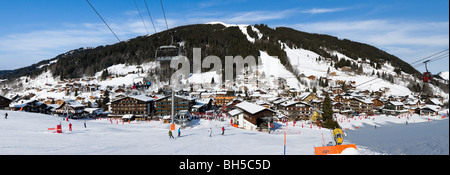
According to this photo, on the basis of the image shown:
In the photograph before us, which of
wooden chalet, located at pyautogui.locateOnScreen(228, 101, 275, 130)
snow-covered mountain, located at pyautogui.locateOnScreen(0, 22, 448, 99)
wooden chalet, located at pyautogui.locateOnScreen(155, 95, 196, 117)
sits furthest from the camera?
snow-covered mountain, located at pyautogui.locateOnScreen(0, 22, 448, 99)

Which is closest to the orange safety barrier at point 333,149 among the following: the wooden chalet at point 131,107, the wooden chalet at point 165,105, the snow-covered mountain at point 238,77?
the wooden chalet at point 165,105

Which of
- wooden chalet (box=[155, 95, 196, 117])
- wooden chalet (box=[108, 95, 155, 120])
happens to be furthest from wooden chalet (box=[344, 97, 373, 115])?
wooden chalet (box=[108, 95, 155, 120])

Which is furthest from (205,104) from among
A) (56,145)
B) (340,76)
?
(340,76)

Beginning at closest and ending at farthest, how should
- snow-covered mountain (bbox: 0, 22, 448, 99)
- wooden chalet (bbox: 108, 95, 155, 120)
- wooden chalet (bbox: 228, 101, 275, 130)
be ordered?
1. wooden chalet (bbox: 228, 101, 275, 130)
2. wooden chalet (bbox: 108, 95, 155, 120)
3. snow-covered mountain (bbox: 0, 22, 448, 99)

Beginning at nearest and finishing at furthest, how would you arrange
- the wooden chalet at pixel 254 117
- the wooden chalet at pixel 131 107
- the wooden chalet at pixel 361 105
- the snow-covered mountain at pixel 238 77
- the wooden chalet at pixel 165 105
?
the wooden chalet at pixel 254 117 < the wooden chalet at pixel 165 105 < the wooden chalet at pixel 131 107 < the wooden chalet at pixel 361 105 < the snow-covered mountain at pixel 238 77

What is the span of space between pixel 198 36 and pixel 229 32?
27105mm

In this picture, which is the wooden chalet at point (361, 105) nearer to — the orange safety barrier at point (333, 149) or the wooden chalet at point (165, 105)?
the wooden chalet at point (165, 105)

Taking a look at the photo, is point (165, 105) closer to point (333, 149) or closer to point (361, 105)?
point (333, 149)

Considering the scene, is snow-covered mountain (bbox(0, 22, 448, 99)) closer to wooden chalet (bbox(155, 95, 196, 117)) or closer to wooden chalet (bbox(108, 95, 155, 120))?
wooden chalet (bbox(155, 95, 196, 117))

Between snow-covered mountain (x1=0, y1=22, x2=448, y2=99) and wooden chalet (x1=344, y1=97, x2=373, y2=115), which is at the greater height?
snow-covered mountain (x1=0, y1=22, x2=448, y2=99)

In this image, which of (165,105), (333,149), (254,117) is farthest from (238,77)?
(333,149)

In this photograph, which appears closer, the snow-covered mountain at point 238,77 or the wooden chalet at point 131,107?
the wooden chalet at point 131,107
